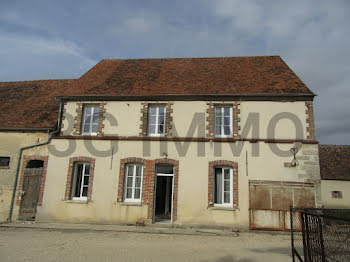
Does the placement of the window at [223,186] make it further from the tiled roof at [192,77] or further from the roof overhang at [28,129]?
the roof overhang at [28,129]

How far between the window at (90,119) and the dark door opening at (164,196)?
417 centimetres

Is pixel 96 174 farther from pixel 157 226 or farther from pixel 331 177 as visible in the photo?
pixel 331 177

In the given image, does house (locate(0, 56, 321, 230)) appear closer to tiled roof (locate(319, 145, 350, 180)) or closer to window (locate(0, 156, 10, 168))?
window (locate(0, 156, 10, 168))

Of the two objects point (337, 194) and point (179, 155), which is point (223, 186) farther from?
point (337, 194)

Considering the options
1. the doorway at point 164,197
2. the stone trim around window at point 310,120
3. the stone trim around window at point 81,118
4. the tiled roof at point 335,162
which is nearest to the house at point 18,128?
the stone trim around window at point 81,118

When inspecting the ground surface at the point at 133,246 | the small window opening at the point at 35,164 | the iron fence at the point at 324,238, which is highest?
the small window opening at the point at 35,164

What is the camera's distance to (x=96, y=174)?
11312mm

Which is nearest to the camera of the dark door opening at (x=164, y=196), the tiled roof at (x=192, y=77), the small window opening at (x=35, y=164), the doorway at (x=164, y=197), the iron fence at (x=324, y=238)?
the iron fence at (x=324, y=238)

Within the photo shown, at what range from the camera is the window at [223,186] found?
423 inches

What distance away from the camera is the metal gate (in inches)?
449

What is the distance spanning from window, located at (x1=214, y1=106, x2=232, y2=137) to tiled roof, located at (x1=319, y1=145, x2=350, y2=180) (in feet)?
59.8

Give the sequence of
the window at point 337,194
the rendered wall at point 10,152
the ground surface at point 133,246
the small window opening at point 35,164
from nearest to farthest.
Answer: the ground surface at point 133,246
the rendered wall at point 10,152
the small window opening at point 35,164
the window at point 337,194

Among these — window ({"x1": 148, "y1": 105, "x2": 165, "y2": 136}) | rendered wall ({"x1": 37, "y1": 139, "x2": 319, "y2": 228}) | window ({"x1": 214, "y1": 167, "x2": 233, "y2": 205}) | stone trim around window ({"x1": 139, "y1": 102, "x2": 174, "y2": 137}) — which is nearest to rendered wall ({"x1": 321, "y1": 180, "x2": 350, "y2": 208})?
rendered wall ({"x1": 37, "y1": 139, "x2": 319, "y2": 228})

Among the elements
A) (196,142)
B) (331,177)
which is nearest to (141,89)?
(196,142)
